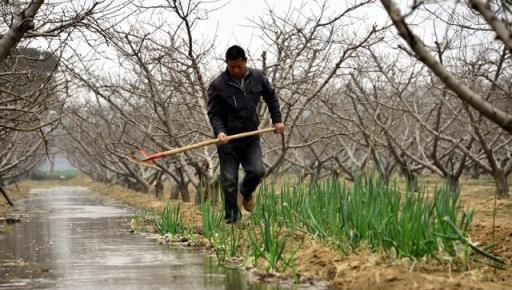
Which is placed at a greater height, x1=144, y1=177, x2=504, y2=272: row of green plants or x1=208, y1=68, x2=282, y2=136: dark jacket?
x1=208, y1=68, x2=282, y2=136: dark jacket

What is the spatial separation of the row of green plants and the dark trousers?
680 millimetres

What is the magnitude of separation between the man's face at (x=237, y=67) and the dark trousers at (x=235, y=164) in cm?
72

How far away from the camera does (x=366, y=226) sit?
558 centimetres

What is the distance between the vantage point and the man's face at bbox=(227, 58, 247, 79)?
7.91 meters

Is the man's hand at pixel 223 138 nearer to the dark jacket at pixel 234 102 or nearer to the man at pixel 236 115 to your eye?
the man at pixel 236 115

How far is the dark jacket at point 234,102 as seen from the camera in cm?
807

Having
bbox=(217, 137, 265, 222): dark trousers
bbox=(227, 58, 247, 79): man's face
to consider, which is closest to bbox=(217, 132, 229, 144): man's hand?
bbox=(217, 137, 265, 222): dark trousers

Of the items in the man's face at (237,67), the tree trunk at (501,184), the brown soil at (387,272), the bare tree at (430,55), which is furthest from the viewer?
the tree trunk at (501,184)

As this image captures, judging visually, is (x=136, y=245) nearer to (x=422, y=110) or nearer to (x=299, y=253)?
(x=299, y=253)

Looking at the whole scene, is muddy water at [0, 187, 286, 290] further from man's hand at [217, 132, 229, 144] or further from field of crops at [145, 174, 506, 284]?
man's hand at [217, 132, 229, 144]

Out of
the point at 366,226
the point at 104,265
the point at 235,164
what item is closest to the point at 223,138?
the point at 235,164

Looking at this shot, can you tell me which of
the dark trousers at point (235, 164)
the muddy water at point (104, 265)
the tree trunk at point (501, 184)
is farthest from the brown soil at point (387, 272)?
the tree trunk at point (501, 184)

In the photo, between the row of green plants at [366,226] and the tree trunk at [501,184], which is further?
the tree trunk at [501,184]

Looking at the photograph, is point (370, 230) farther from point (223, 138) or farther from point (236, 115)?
point (236, 115)
